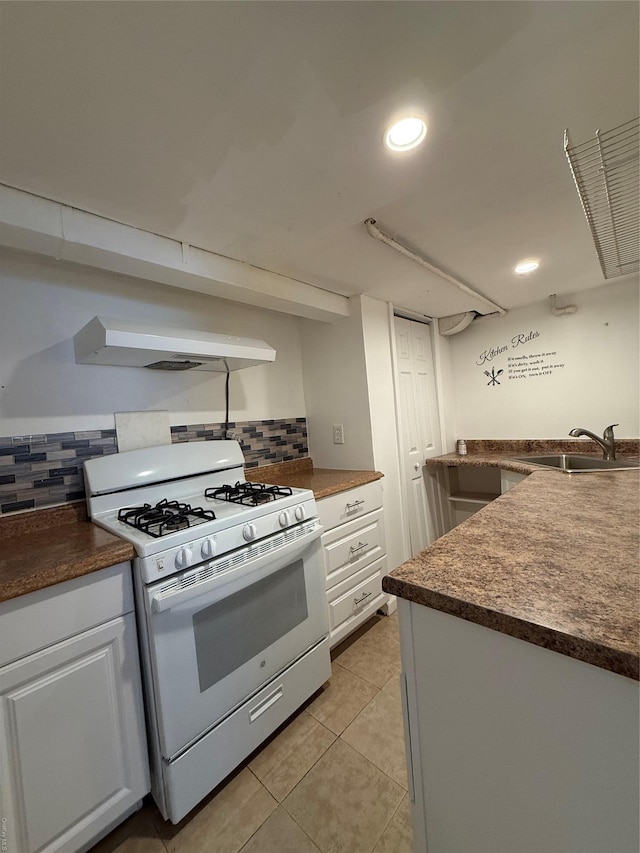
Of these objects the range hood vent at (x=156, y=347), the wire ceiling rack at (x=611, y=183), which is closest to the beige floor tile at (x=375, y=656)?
the range hood vent at (x=156, y=347)

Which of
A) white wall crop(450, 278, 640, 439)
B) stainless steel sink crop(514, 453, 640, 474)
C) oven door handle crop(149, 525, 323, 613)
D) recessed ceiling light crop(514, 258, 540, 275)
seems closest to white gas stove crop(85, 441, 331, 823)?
oven door handle crop(149, 525, 323, 613)

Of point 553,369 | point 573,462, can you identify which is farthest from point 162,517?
point 553,369

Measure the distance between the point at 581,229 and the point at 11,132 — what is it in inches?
83.9

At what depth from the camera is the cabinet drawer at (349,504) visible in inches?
68.8

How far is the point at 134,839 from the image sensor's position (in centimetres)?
109

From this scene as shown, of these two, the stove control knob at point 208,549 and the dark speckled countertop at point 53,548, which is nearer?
Answer: the dark speckled countertop at point 53,548

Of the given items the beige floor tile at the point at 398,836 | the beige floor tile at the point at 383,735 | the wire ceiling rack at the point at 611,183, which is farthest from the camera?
the beige floor tile at the point at 383,735

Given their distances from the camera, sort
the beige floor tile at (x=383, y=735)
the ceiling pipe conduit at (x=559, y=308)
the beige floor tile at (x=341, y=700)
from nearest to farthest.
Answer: the beige floor tile at (x=383, y=735), the beige floor tile at (x=341, y=700), the ceiling pipe conduit at (x=559, y=308)

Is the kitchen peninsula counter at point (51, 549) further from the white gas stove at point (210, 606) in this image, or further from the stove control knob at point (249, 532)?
the stove control knob at point (249, 532)

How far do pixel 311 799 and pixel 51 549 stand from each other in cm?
124

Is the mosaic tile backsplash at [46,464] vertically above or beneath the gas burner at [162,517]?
above

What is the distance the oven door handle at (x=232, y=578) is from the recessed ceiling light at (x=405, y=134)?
143 cm

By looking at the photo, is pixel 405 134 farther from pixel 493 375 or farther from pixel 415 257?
pixel 493 375

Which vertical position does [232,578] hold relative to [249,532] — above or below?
below
